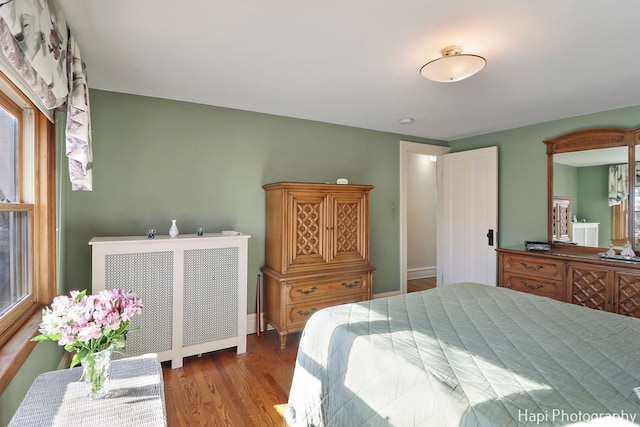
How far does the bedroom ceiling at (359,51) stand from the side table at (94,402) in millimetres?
1749

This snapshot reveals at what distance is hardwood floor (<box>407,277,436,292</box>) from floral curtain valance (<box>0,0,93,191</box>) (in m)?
4.61

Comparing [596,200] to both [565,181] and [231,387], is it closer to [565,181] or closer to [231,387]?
[565,181]

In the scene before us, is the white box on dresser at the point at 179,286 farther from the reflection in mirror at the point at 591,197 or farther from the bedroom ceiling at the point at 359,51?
the reflection in mirror at the point at 591,197

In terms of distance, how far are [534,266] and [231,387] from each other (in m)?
3.11

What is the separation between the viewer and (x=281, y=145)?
11.7 ft

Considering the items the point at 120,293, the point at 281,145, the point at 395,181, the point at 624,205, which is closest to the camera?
the point at 120,293

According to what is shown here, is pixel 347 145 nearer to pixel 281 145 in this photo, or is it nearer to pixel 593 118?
pixel 281 145

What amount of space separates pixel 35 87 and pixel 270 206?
2.12 m

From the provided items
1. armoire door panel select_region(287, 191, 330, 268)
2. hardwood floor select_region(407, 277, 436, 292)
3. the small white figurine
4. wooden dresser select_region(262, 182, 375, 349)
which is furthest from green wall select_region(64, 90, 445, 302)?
the small white figurine

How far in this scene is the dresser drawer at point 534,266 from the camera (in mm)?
3193

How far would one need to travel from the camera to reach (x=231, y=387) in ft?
7.73

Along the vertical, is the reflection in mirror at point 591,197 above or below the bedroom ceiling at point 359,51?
below

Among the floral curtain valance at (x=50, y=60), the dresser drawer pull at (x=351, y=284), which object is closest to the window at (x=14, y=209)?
the floral curtain valance at (x=50, y=60)

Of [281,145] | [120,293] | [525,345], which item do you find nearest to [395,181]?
[281,145]
